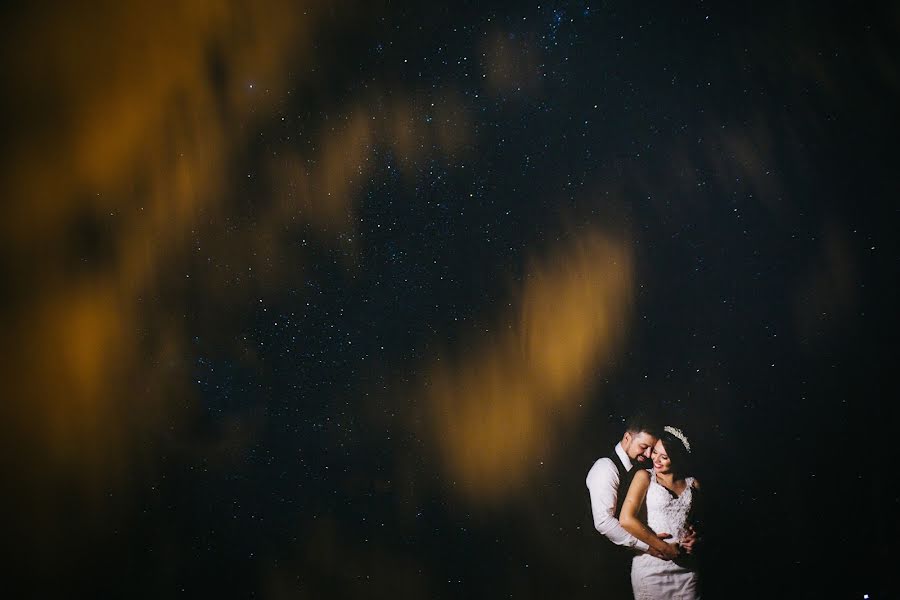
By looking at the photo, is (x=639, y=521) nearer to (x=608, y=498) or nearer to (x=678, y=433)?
(x=608, y=498)

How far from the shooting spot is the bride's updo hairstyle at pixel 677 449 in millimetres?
873

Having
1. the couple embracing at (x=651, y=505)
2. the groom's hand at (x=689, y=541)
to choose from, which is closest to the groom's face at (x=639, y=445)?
the couple embracing at (x=651, y=505)

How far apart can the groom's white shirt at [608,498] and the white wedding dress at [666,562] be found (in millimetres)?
37

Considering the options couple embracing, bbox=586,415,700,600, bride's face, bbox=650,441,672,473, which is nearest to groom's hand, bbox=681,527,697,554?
couple embracing, bbox=586,415,700,600

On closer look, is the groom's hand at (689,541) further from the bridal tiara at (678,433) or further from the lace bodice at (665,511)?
the bridal tiara at (678,433)

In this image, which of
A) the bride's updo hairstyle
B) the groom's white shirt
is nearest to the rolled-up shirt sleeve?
the groom's white shirt

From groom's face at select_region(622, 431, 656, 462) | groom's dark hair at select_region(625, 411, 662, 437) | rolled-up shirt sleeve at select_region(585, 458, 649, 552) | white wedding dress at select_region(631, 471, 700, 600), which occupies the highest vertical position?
groom's dark hair at select_region(625, 411, 662, 437)

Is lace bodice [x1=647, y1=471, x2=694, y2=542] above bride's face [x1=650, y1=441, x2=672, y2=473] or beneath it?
beneath

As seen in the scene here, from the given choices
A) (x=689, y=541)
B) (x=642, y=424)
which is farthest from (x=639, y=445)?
(x=689, y=541)

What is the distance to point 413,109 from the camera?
2.89 ft

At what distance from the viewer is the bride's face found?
0.87 metres

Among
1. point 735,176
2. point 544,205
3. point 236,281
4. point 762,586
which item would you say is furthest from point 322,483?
point 735,176

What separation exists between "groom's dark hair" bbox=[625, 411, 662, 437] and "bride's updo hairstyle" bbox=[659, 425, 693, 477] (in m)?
0.01

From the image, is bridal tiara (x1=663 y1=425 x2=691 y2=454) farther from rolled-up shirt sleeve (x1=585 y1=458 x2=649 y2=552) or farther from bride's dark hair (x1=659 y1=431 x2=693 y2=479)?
rolled-up shirt sleeve (x1=585 y1=458 x2=649 y2=552)
